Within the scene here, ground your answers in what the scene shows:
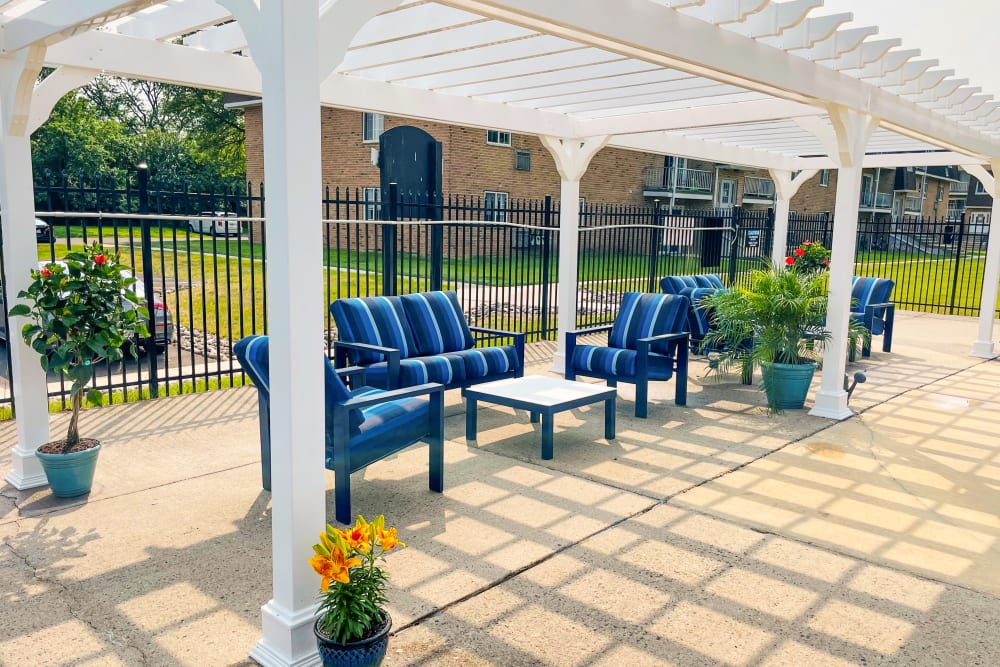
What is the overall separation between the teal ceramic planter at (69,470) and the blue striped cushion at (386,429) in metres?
1.47

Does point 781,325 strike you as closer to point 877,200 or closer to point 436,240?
point 436,240

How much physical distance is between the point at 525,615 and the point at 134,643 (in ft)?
5.09

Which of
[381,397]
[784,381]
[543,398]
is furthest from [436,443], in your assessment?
[784,381]

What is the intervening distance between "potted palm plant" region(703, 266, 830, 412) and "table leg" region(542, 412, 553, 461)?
256 cm

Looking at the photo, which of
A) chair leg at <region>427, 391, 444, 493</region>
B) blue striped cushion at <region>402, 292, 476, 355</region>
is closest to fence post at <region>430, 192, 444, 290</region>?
blue striped cushion at <region>402, 292, 476, 355</region>

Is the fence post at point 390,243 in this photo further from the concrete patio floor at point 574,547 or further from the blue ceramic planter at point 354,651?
the blue ceramic planter at point 354,651

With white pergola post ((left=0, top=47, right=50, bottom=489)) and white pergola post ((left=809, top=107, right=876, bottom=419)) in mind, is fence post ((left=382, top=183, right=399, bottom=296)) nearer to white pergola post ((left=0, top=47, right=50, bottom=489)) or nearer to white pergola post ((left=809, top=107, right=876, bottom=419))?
white pergola post ((left=0, top=47, right=50, bottom=489))

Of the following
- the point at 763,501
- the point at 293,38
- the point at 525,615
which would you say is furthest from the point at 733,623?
the point at 293,38

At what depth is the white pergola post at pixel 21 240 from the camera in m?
4.30

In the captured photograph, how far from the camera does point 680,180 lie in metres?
28.9

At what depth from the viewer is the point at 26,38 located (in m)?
4.09

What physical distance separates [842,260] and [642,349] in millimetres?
1979

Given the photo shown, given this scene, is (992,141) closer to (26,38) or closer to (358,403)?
(358,403)

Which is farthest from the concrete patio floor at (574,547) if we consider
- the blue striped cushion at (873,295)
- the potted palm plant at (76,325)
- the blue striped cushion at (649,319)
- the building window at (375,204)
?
the blue striped cushion at (873,295)
